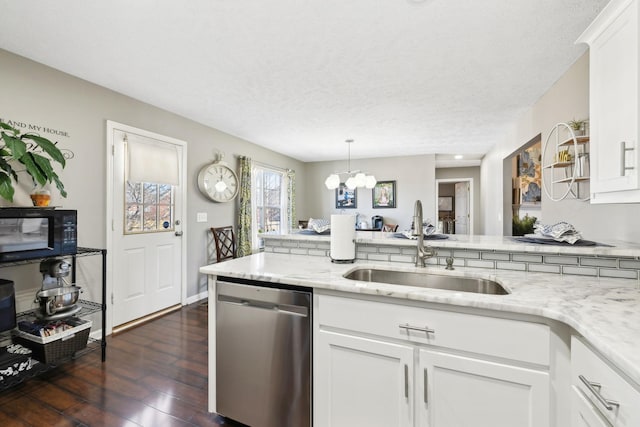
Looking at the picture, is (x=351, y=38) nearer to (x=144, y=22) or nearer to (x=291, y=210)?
(x=144, y=22)

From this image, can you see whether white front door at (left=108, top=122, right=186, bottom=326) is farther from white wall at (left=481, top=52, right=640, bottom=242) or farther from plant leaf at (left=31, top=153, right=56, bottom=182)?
white wall at (left=481, top=52, right=640, bottom=242)

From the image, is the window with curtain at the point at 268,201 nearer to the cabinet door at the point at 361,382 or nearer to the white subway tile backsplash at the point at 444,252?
the white subway tile backsplash at the point at 444,252

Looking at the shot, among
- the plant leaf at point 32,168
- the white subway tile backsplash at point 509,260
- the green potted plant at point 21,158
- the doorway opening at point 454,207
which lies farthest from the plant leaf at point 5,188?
the doorway opening at point 454,207

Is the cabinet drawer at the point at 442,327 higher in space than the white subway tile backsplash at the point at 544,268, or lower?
lower

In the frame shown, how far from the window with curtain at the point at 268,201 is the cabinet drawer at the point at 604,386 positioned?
173 inches

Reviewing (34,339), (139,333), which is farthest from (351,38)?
(139,333)

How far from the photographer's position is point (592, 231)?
2170 mm

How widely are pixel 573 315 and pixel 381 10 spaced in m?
1.80

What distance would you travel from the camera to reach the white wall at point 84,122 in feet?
7.50

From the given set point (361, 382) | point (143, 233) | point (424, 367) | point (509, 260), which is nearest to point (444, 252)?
point (509, 260)

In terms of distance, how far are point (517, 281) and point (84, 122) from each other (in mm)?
3550

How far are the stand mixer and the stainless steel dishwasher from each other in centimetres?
144

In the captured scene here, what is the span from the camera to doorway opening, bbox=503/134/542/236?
4.16 m

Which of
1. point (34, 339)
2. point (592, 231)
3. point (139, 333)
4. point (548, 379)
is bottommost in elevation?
point (139, 333)
